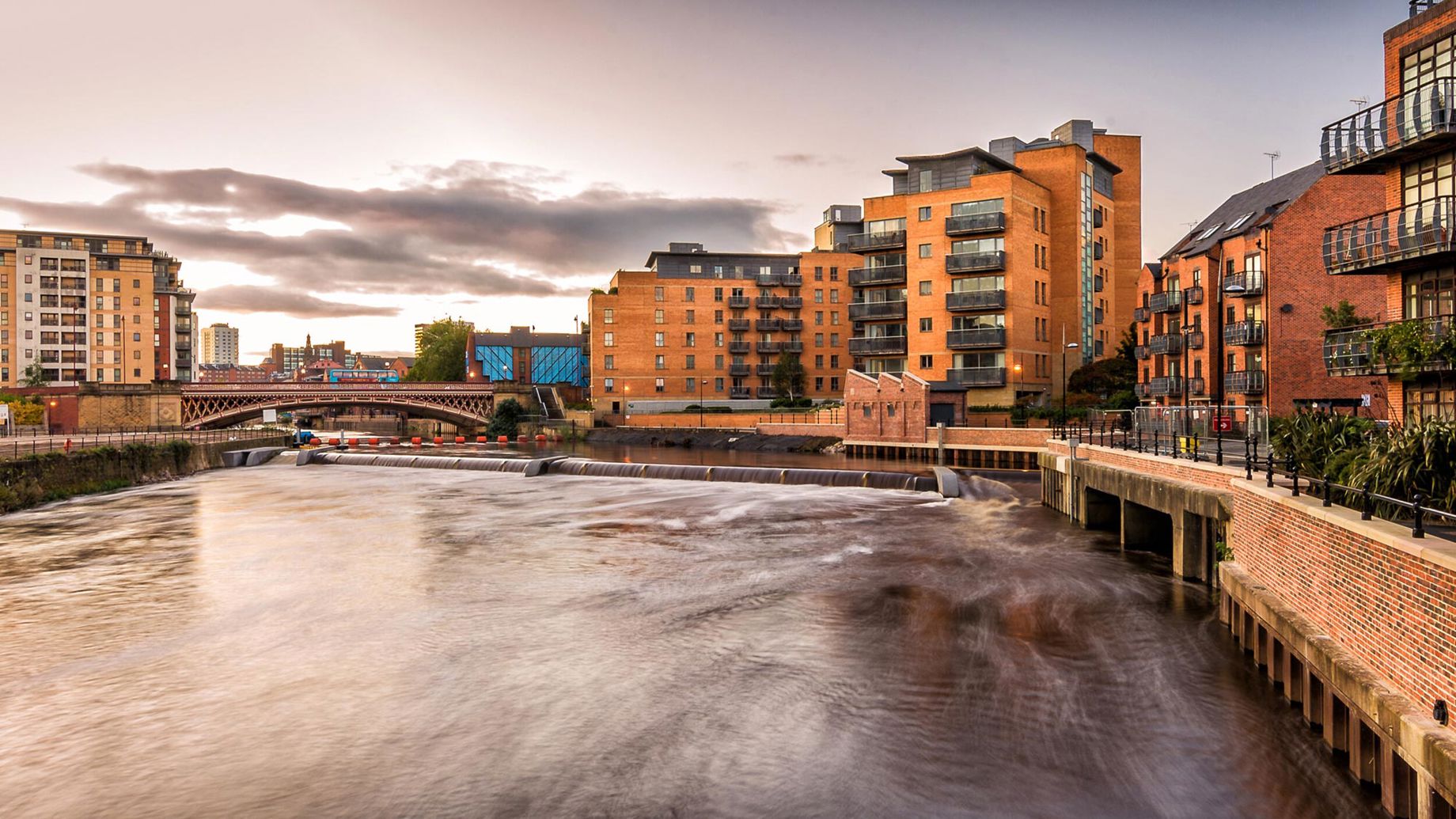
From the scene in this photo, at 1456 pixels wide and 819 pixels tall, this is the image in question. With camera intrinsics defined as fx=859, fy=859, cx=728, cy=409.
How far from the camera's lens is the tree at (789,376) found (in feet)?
299

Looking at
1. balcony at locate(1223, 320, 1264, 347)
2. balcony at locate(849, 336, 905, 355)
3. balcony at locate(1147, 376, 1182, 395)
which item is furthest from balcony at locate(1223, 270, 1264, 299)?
balcony at locate(849, 336, 905, 355)

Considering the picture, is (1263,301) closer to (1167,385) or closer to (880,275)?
(1167,385)

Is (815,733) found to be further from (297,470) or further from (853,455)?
(297,470)

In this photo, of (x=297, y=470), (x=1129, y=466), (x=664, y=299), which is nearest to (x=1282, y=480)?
(x=1129, y=466)

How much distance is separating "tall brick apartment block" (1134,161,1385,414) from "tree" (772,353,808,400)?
41.7 meters

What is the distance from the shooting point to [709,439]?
244 feet

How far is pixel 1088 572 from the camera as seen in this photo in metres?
22.7

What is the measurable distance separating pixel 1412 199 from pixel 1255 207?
29829 millimetres

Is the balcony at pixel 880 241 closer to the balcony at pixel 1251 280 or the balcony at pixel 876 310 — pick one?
the balcony at pixel 876 310

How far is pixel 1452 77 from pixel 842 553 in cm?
1905

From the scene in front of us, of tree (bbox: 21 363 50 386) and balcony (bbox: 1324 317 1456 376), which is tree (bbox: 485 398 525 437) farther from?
balcony (bbox: 1324 317 1456 376)

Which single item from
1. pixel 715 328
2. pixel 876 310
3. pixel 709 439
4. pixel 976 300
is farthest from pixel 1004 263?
pixel 715 328

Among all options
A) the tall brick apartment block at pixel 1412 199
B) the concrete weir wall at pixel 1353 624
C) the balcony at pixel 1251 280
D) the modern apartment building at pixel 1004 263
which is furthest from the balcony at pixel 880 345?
the concrete weir wall at pixel 1353 624

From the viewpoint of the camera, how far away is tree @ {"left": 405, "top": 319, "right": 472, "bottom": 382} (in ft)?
466
